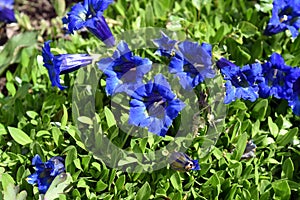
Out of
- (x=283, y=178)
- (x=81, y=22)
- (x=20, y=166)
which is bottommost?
(x=283, y=178)

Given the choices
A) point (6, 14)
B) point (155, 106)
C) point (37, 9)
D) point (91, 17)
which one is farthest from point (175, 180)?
point (37, 9)

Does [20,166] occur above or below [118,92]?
below

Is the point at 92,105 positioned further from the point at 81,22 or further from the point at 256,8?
the point at 256,8

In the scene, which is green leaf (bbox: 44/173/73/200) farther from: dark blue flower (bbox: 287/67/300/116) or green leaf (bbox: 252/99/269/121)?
dark blue flower (bbox: 287/67/300/116)

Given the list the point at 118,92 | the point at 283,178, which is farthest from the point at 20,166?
the point at 283,178

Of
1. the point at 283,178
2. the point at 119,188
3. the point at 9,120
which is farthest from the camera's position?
the point at 9,120

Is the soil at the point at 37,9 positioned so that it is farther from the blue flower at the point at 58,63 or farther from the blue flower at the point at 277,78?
the blue flower at the point at 277,78

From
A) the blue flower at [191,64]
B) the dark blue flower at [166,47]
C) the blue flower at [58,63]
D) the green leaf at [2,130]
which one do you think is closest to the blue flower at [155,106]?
the blue flower at [191,64]
